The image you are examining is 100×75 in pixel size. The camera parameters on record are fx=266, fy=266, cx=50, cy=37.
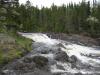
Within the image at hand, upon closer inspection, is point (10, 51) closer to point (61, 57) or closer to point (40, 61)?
point (40, 61)

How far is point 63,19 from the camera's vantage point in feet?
308

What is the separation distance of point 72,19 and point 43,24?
17.4 meters

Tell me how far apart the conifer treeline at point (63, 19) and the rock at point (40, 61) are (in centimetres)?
3982

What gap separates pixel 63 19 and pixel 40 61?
231 ft

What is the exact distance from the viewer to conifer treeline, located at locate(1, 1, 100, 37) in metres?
74.8

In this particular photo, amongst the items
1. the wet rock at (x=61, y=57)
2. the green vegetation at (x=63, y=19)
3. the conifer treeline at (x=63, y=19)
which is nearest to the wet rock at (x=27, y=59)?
the wet rock at (x=61, y=57)

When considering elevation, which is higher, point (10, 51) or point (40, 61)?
point (10, 51)

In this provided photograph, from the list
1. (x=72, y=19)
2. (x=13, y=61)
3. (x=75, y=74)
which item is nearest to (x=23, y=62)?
(x=13, y=61)

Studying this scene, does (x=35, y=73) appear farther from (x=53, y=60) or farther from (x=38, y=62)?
(x=53, y=60)

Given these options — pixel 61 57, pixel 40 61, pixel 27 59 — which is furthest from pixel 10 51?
pixel 61 57

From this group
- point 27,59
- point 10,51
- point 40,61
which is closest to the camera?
point 40,61

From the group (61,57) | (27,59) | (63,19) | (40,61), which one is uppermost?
(63,19)

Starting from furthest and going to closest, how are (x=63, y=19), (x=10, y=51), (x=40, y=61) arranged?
(x=63, y=19), (x=10, y=51), (x=40, y=61)

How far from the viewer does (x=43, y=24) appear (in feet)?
338
